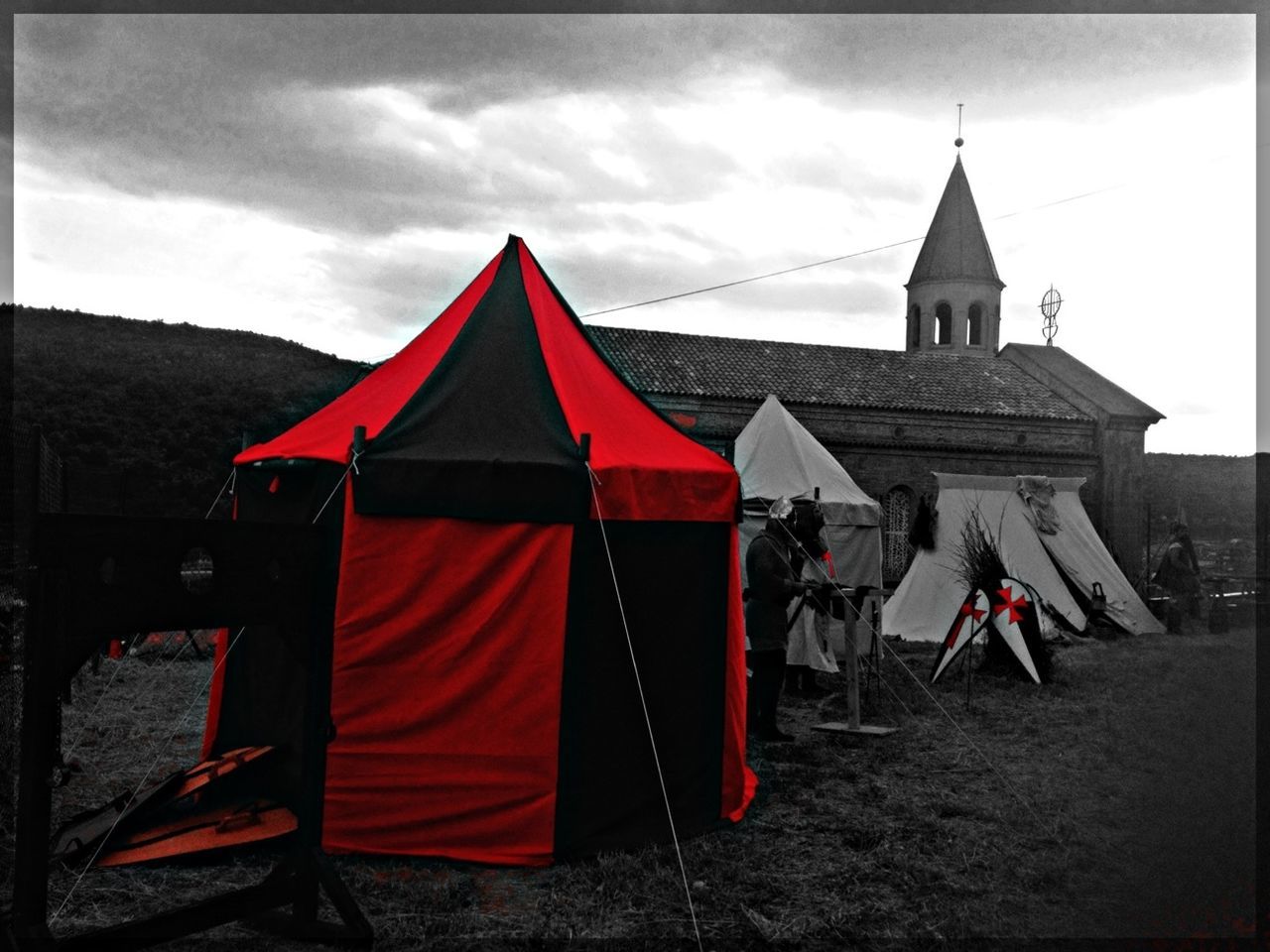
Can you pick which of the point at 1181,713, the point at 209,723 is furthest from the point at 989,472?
the point at 209,723

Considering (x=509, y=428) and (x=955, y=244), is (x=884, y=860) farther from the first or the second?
Result: (x=955, y=244)

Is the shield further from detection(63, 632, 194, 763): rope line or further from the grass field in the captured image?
detection(63, 632, 194, 763): rope line

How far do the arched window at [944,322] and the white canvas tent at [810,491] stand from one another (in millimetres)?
28801

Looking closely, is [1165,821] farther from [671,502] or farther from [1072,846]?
[671,502]

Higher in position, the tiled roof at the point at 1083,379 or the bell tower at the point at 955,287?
the bell tower at the point at 955,287

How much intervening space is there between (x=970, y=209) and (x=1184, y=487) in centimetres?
1998

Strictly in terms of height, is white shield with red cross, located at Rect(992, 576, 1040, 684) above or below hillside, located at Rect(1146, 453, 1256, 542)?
below

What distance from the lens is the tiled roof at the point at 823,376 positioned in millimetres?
28625

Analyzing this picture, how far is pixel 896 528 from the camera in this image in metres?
29.4

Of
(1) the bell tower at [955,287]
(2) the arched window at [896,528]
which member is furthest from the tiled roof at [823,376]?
(1) the bell tower at [955,287]

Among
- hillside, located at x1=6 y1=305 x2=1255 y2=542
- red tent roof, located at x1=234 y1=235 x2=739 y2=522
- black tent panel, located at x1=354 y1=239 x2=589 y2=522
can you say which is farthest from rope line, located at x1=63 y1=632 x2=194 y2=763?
hillside, located at x1=6 y1=305 x2=1255 y2=542

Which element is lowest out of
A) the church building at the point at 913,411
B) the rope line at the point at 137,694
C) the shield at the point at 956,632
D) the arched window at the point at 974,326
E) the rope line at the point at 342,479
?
the rope line at the point at 137,694

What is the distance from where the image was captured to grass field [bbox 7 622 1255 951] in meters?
4.39

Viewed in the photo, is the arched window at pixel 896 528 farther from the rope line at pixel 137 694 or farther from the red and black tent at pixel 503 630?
the red and black tent at pixel 503 630
